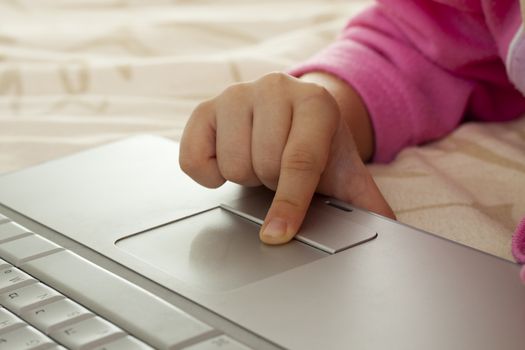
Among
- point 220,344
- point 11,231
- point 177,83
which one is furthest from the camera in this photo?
point 177,83

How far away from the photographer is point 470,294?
0.38 meters

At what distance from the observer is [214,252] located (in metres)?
0.43

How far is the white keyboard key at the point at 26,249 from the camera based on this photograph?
1.40 ft

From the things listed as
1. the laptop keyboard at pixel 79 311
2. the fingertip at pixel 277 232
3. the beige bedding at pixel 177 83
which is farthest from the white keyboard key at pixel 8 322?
the beige bedding at pixel 177 83

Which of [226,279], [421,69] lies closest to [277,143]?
[226,279]

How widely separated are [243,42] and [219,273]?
63 cm

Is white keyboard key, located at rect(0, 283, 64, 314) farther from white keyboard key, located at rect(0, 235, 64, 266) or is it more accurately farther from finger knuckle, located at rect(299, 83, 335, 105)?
finger knuckle, located at rect(299, 83, 335, 105)

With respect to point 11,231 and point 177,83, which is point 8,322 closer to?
point 11,231

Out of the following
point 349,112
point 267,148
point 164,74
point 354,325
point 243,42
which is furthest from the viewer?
point 243,42

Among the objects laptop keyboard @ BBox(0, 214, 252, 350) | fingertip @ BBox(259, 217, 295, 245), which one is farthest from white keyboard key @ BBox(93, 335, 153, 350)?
fingertip @ BBox(259, 217, 295, 245)

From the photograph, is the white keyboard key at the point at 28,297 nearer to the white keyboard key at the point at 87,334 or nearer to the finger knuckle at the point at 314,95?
the white keyboard key at the point at 87,334

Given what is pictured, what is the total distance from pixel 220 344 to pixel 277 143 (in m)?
0.19

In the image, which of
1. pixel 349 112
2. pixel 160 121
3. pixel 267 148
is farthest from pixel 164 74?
pixel 267 148

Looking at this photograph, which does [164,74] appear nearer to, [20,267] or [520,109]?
[520,109]
